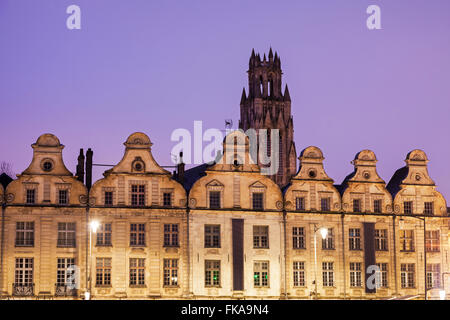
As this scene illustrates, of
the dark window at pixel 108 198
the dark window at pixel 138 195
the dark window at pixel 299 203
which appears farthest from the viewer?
the dark window at pixel 299 203

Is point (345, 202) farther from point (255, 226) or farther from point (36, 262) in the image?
point (36, 262)

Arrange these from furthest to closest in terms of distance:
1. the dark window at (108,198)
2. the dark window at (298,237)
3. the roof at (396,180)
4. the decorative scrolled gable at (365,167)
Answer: the roof at (396,180) → the decorative scrolled gable at (365,167) → the dark window at (298,237) → the dark window at (108,198)

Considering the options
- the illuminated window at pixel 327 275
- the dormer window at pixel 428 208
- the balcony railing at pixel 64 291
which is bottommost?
the balcony railing at pixel 64 291

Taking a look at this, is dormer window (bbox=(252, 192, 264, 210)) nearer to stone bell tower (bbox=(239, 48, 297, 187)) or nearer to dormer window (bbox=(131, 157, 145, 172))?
dormer window (bbox=(131, 157, 145, 172))

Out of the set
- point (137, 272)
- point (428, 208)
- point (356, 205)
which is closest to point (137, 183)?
point (137, 272)

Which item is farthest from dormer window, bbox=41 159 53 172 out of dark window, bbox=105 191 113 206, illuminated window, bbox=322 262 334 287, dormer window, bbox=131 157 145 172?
illuminated window, bbox=322 262 334 287

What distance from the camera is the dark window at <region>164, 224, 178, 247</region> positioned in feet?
203

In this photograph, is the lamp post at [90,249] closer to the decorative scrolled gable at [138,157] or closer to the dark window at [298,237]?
the decorative scrolled gable at [138,157]

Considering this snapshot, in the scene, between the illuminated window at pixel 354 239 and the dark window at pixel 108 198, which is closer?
the dark window at pixel 108 198

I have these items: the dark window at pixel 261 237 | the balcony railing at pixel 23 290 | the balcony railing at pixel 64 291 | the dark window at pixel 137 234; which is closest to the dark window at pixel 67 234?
the balcony railing at pixel 64 291

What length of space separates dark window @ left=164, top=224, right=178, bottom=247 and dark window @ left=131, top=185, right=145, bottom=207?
259 centimetres

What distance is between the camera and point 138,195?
61.7 meters

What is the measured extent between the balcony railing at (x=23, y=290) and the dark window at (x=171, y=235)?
407 inches

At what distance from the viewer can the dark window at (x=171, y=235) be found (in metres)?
61.8
